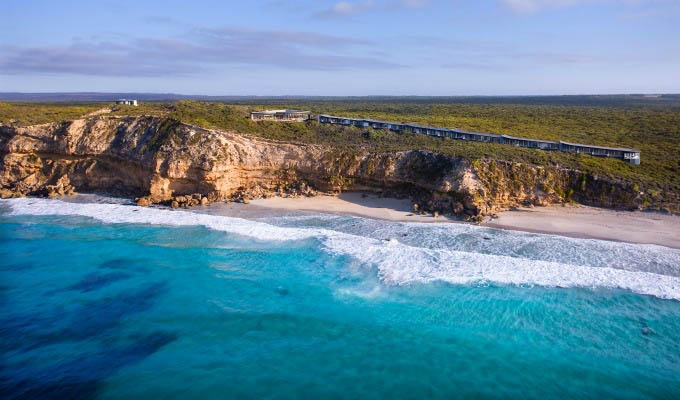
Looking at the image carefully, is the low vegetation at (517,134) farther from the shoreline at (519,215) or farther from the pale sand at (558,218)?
the shoreline at (519,215)

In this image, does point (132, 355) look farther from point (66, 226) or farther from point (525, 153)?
point (525, 153)

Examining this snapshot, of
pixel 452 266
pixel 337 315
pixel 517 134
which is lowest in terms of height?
pixel 337 315

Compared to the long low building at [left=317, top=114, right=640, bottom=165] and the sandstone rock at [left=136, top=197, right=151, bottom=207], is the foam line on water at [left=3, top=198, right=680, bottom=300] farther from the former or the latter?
the long low building at [left=317, top=114, right=640, bottom=165]

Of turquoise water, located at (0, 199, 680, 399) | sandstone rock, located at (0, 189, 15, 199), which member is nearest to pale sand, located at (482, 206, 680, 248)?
turquoise water, located at (0, 199, 680, 399)

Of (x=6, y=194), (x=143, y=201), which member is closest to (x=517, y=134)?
Answer: (x=143, y=201)

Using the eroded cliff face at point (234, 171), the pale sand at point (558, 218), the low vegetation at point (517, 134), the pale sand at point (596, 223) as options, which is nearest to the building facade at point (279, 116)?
the low vegetation at point (517, 134)

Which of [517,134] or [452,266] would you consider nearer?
[452,266]

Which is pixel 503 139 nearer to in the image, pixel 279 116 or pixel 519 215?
pixel 519 215
